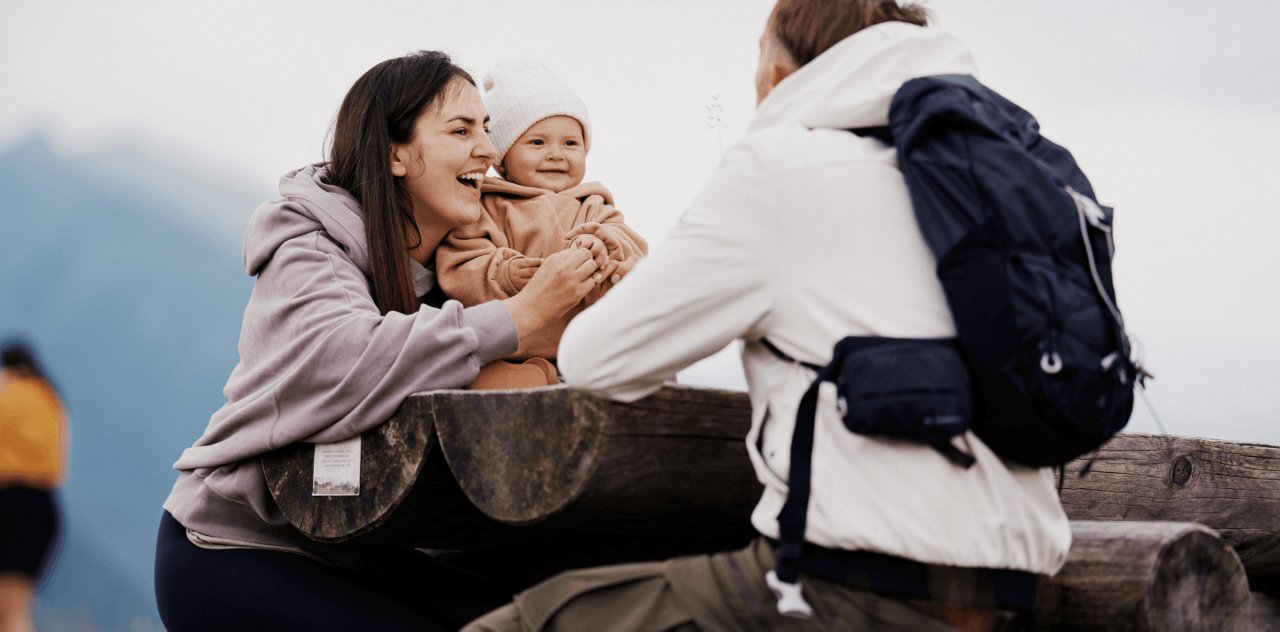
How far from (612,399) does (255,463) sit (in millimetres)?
981

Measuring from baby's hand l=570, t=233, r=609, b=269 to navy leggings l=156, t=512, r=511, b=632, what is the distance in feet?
2.64

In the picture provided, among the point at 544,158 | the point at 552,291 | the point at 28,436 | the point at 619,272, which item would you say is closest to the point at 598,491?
the point at 552,291

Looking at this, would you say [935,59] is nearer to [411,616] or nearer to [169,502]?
[411,616]

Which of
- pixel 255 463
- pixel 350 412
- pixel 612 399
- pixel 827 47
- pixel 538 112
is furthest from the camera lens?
pixel 538 112

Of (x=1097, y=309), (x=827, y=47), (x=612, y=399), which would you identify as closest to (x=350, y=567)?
(x=612, y=399)

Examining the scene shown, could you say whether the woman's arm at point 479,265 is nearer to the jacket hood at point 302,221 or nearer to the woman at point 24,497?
the jacket hood at point 302,221

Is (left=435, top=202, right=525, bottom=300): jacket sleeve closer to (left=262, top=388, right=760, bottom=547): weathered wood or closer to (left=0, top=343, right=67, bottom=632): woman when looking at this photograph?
(left=262, top=388, right=760, bottom=547): weathered wood

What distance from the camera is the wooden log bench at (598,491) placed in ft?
6.08

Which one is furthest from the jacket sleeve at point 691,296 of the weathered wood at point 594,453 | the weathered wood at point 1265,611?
the weathered wood at point 1265,611

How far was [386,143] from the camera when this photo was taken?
2848mm

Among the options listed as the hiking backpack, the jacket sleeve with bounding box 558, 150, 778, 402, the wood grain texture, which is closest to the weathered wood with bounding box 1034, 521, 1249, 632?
the hiking backpack

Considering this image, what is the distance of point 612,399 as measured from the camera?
181 centimetres

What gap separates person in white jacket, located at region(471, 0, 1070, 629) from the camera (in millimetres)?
1644

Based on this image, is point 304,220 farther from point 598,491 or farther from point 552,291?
point 598,491
